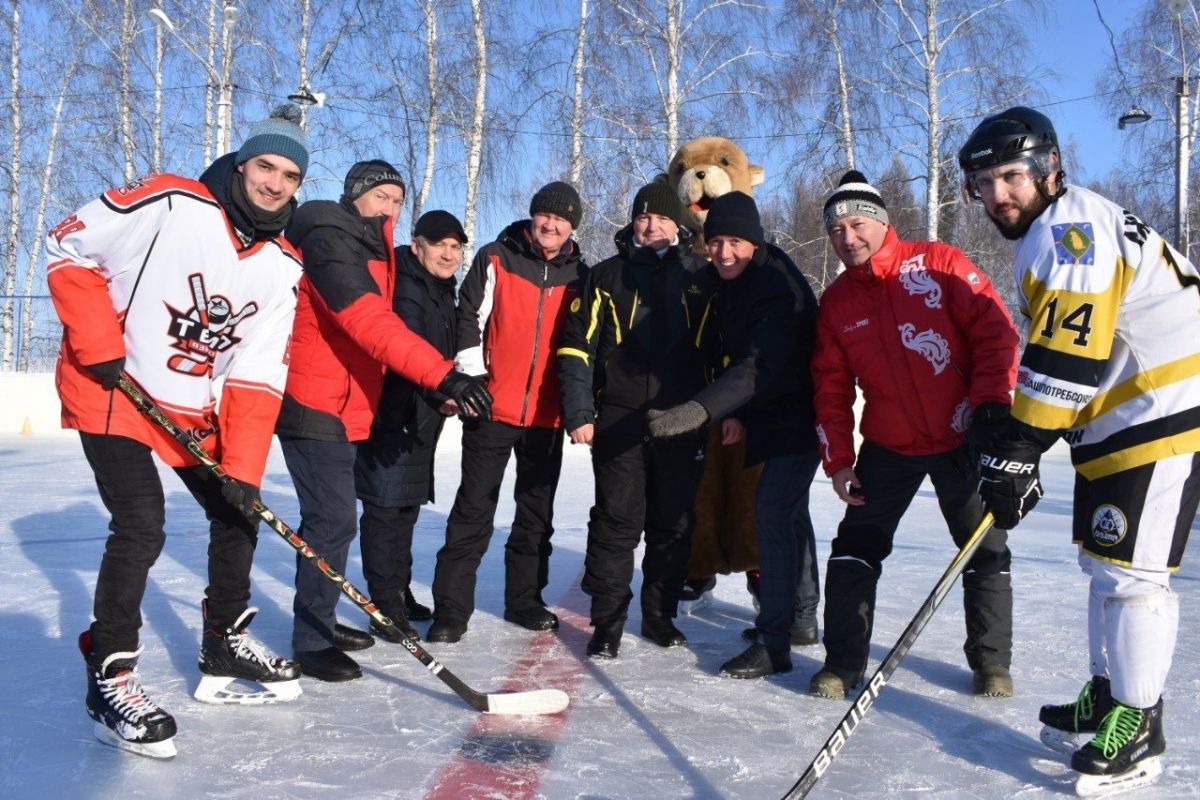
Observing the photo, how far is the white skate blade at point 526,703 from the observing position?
2572 mm

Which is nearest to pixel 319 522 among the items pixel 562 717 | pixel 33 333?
Answer: pixel 562 717

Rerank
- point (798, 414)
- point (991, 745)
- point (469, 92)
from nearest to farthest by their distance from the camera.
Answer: point (991, 745) < point (798, 414) < point (469, 92)

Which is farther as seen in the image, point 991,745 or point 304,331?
point 304,331

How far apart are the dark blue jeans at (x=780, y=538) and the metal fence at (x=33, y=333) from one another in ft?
44.0

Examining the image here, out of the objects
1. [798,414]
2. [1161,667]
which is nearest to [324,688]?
[798,414]

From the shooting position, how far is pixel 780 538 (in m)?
3.11

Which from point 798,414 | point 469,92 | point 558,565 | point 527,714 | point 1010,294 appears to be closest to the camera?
point 527,714

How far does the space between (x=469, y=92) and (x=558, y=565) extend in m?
11.6

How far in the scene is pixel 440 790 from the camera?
208 cm

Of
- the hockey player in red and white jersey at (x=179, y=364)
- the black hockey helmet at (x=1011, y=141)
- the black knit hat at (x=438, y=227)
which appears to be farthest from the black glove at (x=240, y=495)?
the black hockey helmet at (x=1011, y=141)

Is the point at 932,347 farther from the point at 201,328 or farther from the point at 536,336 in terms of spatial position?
the point at 201,328

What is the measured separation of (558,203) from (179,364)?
1.43 meters

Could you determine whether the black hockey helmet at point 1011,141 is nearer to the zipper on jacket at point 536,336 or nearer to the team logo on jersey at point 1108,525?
the team logo on jersey at point 1108,525

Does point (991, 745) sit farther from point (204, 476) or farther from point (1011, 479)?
point (204, 476)
